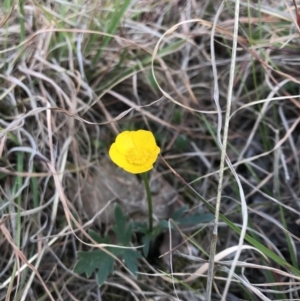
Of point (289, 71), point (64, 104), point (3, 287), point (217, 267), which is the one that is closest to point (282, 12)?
point (289, 71)

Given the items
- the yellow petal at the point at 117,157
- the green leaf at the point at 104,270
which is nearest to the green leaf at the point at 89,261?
the green leaf at the point at 104,270

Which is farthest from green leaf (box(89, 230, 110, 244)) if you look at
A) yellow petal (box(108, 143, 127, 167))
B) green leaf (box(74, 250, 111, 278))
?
yellow petal (box(108, 143, 127, 167))

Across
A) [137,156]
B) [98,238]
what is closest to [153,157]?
[137,156]

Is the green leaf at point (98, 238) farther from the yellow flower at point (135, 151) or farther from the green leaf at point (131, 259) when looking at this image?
the yellow flower at point (135, 151)

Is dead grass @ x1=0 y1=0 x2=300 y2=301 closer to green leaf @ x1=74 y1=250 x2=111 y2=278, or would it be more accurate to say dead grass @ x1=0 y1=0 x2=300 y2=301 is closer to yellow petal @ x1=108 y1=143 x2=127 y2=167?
green leaf @ x1=74 y1=250 x2=111 y2=278

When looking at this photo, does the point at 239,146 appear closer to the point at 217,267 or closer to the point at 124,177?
the point at 124,177

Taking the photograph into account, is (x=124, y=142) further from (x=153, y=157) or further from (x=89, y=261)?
(x=89, y=261)
